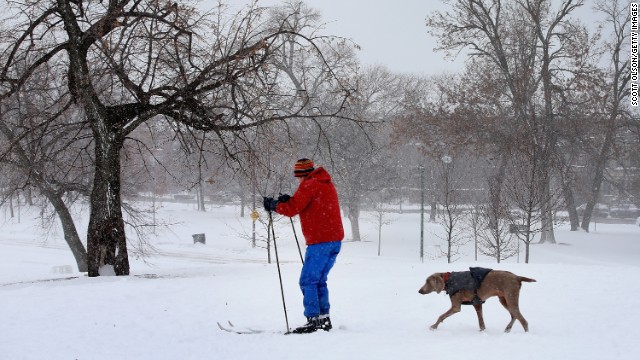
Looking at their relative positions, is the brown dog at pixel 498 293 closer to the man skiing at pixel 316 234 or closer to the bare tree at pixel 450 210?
the man skiing at pixel 316 234

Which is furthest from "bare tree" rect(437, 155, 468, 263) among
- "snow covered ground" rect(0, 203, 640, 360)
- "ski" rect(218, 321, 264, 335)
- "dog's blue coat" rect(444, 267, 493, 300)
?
"ski" rect(218, 321, 264, 335)

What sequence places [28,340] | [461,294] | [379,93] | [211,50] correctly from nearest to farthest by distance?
[28,340] < [461,294] < [211,50] < [379,93]

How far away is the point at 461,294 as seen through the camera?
7301mm

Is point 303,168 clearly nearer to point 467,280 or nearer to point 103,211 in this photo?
point 467,280

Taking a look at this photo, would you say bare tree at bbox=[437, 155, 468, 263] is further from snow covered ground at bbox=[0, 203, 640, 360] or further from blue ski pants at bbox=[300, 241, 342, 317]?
blue ski pants at bbox=[300, 241, 342, 317]

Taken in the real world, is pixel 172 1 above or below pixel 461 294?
above

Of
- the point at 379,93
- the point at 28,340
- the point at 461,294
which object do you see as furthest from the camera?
the point at 379,93

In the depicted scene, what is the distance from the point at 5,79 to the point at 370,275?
24.6ft

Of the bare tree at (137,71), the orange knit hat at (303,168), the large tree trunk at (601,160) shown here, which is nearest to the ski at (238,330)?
the orange knit hat at (303,168)

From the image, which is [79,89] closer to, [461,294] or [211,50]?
[211,50]

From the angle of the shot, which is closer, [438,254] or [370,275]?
[370,275]

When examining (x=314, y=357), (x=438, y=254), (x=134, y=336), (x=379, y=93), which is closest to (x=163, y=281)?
(x=134, y=336)

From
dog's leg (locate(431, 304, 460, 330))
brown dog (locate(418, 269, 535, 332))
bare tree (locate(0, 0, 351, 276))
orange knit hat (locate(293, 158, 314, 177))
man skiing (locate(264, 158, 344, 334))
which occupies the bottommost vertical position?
dog's leg (locate(431, 304, 460, 330))


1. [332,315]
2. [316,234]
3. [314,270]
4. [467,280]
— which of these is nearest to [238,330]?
[314,270]
